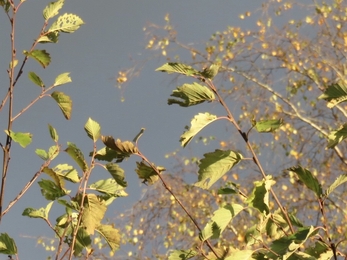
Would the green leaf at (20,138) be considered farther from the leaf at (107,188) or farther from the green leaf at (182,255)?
the green leaf at (182,255)

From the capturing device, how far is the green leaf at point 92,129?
129 cm

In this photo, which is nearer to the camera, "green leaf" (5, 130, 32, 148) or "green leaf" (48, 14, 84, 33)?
"green leaf" (5, 130, 32, 148)

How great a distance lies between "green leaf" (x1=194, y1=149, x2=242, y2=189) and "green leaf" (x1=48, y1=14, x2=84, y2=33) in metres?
0.69

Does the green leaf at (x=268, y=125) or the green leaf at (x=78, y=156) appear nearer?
the green leaf at (x=268, y=125)

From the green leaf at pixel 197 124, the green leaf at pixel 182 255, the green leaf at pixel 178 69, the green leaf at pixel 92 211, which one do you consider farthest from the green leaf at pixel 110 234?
the green leaf at pixel 178 69

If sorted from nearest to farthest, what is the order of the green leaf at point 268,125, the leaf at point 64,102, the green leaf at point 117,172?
the green leaf at point 268,125 → the green leaf at point 117,172 → the leaf at point 64,102

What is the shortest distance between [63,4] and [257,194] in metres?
0.93

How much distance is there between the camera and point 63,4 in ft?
5.03

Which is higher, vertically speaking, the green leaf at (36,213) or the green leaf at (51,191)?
the green leaf at (51,191)

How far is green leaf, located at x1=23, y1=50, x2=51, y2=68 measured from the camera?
146cm

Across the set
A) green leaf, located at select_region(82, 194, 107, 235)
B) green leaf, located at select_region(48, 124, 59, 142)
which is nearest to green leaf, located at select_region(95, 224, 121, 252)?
green leaf, located at select_region(82, 194, 107, 235)

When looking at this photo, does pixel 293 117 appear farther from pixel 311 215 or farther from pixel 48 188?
pixel 48 188

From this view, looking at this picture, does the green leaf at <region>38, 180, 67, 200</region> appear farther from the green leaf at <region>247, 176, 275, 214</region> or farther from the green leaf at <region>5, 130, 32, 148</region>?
the green leaf at <region>247, 176, 275, 214</region>

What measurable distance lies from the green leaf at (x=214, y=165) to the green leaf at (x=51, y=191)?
1.36 feet
